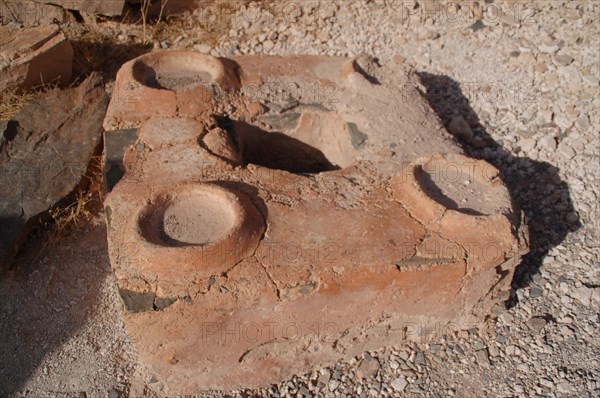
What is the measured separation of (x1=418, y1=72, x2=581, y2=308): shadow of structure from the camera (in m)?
4.05

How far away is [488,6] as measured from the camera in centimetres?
561

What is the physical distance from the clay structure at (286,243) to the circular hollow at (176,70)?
232mm

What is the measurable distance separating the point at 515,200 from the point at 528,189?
0.48 feet

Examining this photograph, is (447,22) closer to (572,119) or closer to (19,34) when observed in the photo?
(572,119)

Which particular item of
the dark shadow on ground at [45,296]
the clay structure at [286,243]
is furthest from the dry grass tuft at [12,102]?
the clay structure at [286,243]

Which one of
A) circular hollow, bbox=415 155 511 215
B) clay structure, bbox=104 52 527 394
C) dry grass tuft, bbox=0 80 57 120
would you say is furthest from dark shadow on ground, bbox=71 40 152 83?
circular hollow, bbox=415 155 511 215

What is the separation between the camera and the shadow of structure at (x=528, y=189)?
405cm

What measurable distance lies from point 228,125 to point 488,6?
317cm

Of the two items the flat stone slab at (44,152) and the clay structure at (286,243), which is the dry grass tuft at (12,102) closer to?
the flat stone slab at (44,152)

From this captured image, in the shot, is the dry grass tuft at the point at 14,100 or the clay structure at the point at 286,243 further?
the dry grass tuft at the point at 14,100

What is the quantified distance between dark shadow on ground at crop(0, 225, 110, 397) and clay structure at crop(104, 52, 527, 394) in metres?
0.98

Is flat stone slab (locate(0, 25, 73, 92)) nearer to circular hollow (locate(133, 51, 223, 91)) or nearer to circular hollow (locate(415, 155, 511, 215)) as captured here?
circular hollow (locate(133, 51, 223, 91))

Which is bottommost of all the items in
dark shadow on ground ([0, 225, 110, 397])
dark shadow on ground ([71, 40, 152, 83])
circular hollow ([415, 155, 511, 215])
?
dark shadow on ground ([0, 225, 110, 397])

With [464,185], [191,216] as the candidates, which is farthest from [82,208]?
[464,185]
